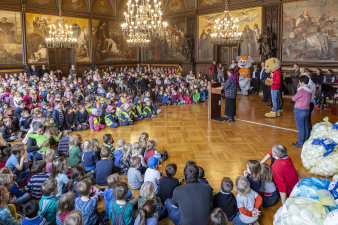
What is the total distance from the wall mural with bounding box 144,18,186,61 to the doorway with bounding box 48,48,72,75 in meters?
7.29

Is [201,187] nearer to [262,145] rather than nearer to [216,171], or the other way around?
[216,171]

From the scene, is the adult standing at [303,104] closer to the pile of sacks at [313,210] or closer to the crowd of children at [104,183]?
the crowd of children at [104,183]

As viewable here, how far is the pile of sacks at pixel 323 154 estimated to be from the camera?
500 centimetres

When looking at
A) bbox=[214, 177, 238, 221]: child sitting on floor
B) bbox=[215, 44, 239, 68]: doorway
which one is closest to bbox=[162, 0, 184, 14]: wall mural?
bbox=[215, 44, 239, 68]: doorway

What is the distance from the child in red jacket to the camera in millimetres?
4348

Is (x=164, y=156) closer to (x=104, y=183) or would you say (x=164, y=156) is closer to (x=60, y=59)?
(x=104, y=183)

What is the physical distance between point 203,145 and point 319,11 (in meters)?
11.1

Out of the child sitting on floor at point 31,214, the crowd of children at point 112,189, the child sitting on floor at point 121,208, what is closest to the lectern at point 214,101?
the crowd of children at point 112,189

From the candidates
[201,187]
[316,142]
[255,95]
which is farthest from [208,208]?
→ [255,95]

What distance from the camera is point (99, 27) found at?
77.5ft

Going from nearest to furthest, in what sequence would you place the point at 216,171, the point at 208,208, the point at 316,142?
the point at 208,208 → the point at 316,142 → the point at 216,171

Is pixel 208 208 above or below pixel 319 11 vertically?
below

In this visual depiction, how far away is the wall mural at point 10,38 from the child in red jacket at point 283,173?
19064 millimetres

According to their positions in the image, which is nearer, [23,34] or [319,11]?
[319,11]
